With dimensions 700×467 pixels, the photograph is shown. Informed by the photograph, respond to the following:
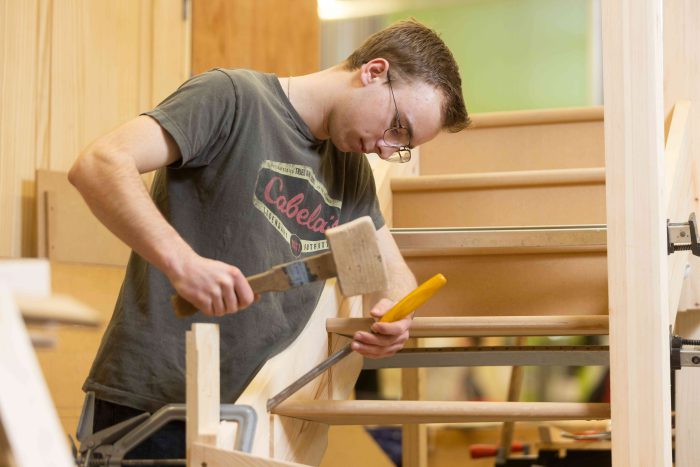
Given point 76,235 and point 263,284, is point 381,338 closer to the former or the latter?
point 263,284

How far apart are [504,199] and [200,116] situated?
1214 millimetres

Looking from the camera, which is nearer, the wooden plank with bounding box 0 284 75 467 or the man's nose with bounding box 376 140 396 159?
the wooden plank with bounding box 0 284 75 467

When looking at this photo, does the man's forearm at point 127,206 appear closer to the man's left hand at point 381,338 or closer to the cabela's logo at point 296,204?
the cabela's logo at point 296,204

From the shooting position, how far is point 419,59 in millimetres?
1839

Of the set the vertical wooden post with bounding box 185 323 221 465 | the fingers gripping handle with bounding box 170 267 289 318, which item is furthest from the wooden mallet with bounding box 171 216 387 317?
the vertical wooden post with bounding box 185 323 221 465

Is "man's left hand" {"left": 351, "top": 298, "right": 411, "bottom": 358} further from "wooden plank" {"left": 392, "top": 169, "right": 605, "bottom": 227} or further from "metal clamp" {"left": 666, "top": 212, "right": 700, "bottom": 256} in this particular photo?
"wooden plank" {"left": 392, "top": 169, "right": 605, "bottom": 227}

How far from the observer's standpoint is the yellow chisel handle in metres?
1.47

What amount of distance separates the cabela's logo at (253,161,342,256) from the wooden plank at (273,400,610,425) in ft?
1.03

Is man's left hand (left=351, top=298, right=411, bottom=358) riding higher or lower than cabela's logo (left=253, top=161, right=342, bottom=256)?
lower

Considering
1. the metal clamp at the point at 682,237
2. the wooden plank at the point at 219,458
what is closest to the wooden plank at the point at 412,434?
the metal clamp at the point at 682,237

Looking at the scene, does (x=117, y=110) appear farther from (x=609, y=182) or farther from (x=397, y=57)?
(x=609, y=182)

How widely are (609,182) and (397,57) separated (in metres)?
0.55

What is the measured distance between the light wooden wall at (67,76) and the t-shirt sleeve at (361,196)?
4.29 ft

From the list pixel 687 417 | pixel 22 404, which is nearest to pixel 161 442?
pixel 22 404
